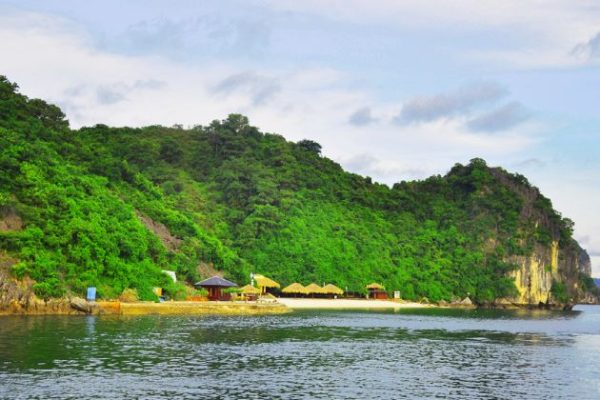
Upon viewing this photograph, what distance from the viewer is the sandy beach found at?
80.6 metres

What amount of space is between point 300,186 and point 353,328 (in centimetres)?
6644

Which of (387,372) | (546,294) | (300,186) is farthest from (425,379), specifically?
(546,294)

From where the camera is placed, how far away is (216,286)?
6688 cm

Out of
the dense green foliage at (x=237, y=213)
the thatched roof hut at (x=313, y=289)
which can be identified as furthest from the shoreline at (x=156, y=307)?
the thatched roof hut at (x=313, y=289)

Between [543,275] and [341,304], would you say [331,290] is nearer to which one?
[341,304]

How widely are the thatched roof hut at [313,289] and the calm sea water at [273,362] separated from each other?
41612mm

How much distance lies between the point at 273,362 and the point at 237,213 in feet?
240

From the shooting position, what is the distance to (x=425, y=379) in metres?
27.5

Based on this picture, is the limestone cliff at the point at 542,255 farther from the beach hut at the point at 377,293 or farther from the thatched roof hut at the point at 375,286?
the thatched roof hut at the point at 375,286

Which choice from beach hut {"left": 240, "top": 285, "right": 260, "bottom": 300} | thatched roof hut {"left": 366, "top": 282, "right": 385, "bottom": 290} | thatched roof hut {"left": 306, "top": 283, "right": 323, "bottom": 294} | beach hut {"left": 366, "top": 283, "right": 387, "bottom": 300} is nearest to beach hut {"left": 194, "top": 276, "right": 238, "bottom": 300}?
beach hut {"left": 240, "top": 285, "right": 260, "bottom": 300}

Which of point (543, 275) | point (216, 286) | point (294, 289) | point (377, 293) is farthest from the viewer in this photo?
point (543, 275)

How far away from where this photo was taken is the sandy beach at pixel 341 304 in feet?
265

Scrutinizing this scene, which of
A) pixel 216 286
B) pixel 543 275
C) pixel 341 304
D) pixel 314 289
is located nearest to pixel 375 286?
pixel 314 289

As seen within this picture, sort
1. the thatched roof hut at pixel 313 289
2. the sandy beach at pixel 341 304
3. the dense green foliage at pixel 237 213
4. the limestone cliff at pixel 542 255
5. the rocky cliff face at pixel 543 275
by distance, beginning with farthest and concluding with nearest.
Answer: the limestone cliff at pixel 542 255 → the rocky cliff face at pixel 543 275 → the thatched roof hut at pixel 313 289 → the sandy beach at pixel 341 304 → the dense green foliage at pixel 237 213
